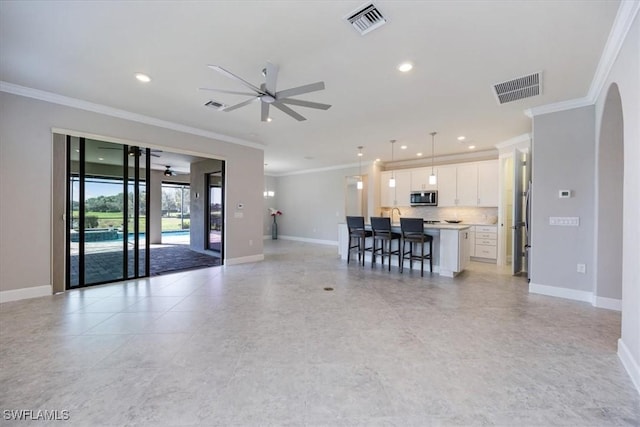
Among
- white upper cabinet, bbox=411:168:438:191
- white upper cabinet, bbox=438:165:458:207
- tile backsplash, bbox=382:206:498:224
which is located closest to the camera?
tile backsplash, bbox=382:206:498:224

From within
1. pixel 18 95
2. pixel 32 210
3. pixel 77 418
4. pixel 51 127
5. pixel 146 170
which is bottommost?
pixel 77 418

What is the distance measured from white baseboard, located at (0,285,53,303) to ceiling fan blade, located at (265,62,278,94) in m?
4.16

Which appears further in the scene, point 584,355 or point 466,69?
point 466,69

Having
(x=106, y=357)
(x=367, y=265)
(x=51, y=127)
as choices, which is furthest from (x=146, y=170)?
(x=367, y=265)

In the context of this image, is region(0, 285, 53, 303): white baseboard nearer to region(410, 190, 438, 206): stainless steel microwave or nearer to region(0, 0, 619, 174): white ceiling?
region(0, 0, 619, 174): white ceiling

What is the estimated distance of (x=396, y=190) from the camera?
26.7 ft

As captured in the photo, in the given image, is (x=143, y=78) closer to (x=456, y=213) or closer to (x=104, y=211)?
(x=104, y=211)

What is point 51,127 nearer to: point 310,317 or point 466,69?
point 310,317

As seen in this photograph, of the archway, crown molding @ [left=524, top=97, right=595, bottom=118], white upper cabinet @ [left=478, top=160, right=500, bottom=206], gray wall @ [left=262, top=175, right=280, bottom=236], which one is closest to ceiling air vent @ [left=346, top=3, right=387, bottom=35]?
the archway

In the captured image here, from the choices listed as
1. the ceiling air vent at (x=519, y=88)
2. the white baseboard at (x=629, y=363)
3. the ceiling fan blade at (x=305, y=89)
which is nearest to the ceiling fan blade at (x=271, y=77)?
the ceiling fan blade at (x=305, y=89)

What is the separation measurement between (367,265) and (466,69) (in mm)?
4061

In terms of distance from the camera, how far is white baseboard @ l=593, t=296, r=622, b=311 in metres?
3.34

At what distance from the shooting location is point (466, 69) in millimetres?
2914

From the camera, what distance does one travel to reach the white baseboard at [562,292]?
3.65m
